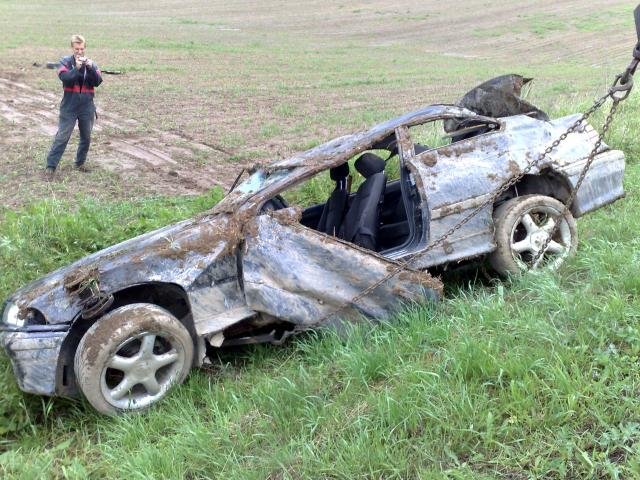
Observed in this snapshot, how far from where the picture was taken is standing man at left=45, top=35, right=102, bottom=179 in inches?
361

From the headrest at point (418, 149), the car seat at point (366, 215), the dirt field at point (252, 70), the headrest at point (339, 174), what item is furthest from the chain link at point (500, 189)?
the dirt field at point (252, 70)

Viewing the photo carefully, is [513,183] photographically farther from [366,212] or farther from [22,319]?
[22,319]

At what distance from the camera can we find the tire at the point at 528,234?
4555 mm

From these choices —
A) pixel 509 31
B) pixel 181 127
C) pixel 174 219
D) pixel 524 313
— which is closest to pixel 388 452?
pixel 524 313

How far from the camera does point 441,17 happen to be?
38344mm

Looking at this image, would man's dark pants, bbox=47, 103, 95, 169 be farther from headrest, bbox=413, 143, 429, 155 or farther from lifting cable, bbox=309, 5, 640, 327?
lifting cable, bbox=309, 5, 640, 327

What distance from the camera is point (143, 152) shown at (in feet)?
34.3

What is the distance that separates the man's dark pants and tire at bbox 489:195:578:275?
6.93 m

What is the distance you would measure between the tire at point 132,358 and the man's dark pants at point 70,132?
20.5 feet

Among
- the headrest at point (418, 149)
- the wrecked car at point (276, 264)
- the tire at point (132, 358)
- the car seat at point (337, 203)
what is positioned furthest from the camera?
the car seat at point (337, 203)

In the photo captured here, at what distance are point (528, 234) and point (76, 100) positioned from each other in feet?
23.9

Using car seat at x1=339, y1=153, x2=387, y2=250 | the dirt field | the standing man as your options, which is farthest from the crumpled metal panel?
the standing man

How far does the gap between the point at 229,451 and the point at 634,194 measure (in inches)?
209

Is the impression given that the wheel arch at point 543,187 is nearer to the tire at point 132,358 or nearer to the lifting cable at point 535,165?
the lifting cable at point 535,165
